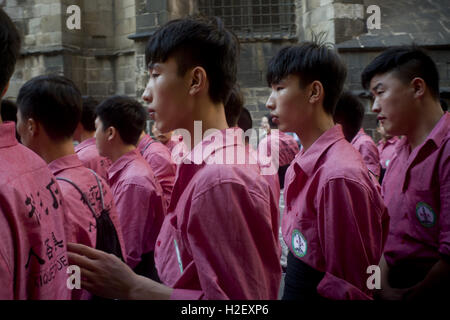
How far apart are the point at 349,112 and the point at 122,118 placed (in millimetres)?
1978

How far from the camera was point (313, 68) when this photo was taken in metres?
2.42

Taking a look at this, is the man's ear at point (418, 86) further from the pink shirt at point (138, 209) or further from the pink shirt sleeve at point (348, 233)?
the pink shirt at point (138, 209)

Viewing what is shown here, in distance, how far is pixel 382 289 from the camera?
2.18m

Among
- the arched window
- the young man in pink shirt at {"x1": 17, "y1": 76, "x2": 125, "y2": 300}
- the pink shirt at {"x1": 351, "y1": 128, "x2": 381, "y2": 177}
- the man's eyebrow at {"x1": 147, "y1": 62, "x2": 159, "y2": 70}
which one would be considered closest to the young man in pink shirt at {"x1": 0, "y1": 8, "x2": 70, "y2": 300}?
the man's eyebrow at {"x1": 147, "y1": 62, "x2": 159, "y2": 70}

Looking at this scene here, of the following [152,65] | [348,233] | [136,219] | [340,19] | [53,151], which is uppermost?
[340,19]

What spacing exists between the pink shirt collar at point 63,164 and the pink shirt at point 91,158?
1982 millimetres

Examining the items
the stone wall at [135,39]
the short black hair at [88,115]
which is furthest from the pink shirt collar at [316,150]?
the stone wall at [135,39]

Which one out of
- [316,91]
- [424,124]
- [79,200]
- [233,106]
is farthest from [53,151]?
[424,124]

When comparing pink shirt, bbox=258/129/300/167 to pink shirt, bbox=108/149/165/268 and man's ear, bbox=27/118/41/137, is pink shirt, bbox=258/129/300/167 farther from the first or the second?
man's ear, bbox=27/118/41/137

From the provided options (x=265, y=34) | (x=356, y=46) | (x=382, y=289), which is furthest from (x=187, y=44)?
(x=265, y=34)

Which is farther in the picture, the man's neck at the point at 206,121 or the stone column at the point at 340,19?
the stone column at the point at 340,19

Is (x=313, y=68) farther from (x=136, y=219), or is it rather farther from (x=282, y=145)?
(x=282, y=145)

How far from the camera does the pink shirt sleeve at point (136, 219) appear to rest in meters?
3.01
